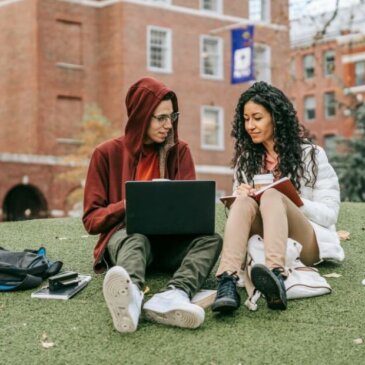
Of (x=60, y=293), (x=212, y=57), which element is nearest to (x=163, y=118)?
(x=60, y=293)

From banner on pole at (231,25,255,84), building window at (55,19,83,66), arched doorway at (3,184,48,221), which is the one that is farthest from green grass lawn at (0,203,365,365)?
building window at (55,19,83,66)

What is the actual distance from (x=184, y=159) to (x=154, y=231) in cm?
91

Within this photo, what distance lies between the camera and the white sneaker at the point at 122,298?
14.4ft

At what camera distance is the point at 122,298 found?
4.39 metres

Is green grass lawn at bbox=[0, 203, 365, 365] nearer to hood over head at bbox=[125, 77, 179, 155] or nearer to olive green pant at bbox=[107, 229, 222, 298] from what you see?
olive green pant at bbox=[107, 229, 222, 298]

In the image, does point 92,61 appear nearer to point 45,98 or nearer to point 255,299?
point 45,98

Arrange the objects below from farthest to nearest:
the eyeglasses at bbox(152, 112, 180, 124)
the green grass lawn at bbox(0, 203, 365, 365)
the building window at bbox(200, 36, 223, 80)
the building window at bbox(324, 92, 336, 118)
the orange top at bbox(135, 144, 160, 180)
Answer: the building window at bbox(324, 92, 336, 118) < the building window at bbox(200, 36, 223, 80) < the orange top at bbox(135, 144, 160, 180) < the eyeglasses at bbox(152, 112, 180, 124) < the green grass lawn at bbox(0, 203, 365, 365)

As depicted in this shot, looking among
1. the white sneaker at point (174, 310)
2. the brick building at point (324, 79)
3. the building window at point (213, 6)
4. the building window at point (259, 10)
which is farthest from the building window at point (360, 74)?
the white sneaker at point (174, 310)

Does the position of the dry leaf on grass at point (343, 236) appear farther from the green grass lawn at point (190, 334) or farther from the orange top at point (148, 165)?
the orange top at point (148, 165)

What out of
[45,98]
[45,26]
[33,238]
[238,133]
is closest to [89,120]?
[45,98]

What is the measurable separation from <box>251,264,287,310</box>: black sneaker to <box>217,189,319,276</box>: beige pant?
0.17 metres

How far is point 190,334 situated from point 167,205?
903mm

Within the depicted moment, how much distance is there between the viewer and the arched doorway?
31.0 metres

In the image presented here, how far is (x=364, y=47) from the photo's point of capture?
44.7 meters
